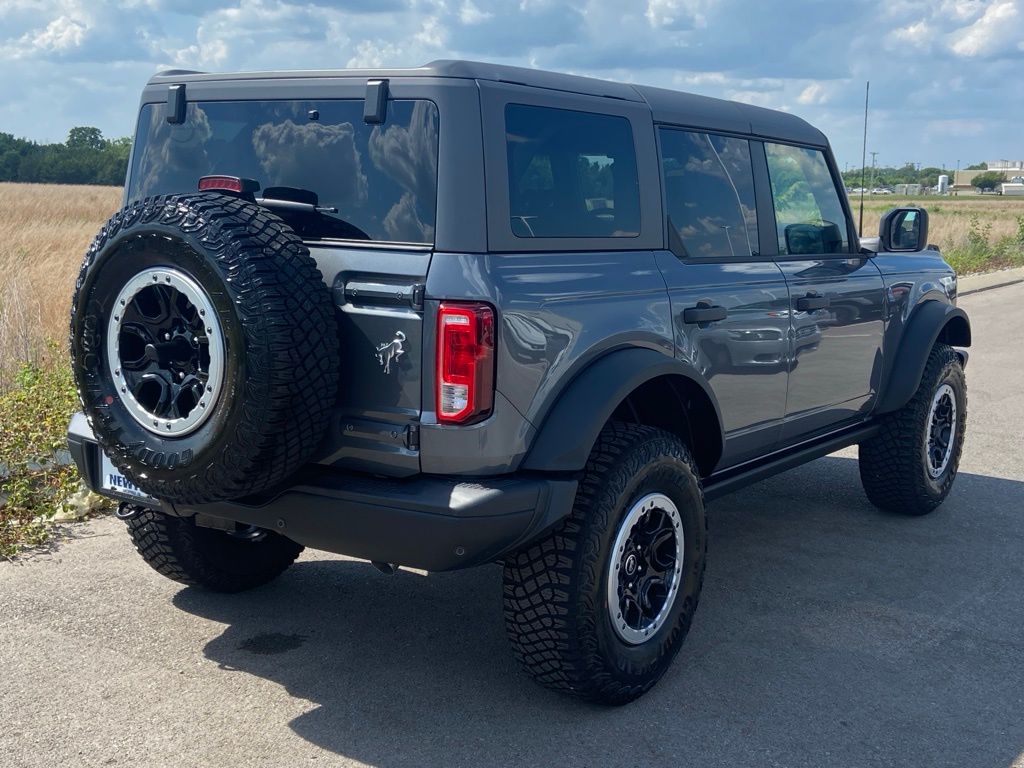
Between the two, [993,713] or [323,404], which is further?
[993,713]

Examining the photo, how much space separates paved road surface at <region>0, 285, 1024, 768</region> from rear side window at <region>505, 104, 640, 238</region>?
159 cm

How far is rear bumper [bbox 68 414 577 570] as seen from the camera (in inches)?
129

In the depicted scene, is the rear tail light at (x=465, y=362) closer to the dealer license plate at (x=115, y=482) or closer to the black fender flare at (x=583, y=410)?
the black fender flare at (x=583, y=410)

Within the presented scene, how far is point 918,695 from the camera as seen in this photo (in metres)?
3.90

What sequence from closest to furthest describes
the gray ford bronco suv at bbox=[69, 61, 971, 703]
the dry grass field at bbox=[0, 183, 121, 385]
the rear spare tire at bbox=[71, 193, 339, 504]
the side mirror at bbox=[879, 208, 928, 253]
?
1. the rear spare tire at bbox=[71, 193, 339, 504]
2. the gray ford bronco suv at bbox=[69, 61, 971, 703]
3. the side mirror at bbox=[879, 208, 928, 253]
4. the dry grass field at bbox=[0, 183, 121, 385]

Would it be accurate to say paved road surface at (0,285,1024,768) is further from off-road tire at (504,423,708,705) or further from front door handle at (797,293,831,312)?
front door handle at (797,293,831,312)

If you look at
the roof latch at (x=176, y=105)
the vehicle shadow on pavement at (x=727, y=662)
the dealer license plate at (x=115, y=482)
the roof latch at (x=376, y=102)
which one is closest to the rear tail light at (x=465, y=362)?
the roof latch at (x=376, y=102)

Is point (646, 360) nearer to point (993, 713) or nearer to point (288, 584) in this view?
point (993, 713)

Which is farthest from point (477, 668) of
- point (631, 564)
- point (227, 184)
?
point (227, 184)

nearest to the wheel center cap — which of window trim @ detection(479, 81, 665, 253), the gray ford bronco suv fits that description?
the gray ford bronco suv

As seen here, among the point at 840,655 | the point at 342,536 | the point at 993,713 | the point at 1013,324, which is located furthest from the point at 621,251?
the point at 1013,324

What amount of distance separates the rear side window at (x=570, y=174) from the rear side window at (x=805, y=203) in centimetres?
118

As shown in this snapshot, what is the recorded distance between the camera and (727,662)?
415 centimetres

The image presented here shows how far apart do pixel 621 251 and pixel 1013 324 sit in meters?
11.8
